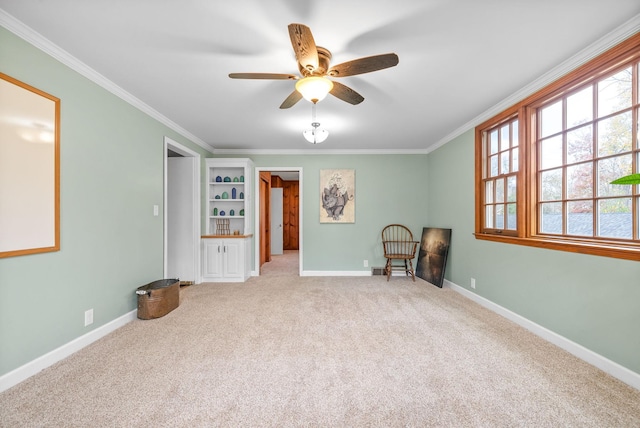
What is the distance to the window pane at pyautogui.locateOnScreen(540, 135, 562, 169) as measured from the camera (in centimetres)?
242

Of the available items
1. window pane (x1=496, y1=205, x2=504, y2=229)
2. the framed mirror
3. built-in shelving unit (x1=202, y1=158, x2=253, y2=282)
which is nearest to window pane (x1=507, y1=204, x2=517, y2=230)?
window pane (x1=496, y1=205, x2=504, y2=229)

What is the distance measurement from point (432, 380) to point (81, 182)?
3162 millimetres

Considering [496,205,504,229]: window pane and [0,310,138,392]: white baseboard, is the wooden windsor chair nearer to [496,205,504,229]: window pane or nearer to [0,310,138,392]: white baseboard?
[496,205,504,229]: window pane

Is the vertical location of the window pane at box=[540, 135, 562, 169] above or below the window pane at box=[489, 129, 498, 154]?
below

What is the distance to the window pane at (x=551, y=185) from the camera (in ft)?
7.93

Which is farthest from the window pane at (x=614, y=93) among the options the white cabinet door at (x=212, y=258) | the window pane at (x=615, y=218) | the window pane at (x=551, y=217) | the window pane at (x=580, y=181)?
the white cabinet door at (x=212, y=258)

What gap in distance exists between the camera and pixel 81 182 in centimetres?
224

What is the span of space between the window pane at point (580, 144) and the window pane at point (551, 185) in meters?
0.17

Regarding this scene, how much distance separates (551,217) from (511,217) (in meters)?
0.49

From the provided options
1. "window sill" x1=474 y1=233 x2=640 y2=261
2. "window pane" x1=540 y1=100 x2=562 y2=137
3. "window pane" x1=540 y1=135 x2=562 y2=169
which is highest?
"window pane" x1=540 y1=100 x2=562 y2=137

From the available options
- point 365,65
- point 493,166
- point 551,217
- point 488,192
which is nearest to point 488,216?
point 488,192

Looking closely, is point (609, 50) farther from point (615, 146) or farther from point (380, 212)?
point (380, 212)

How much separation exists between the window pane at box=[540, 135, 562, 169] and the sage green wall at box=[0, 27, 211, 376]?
4.24m

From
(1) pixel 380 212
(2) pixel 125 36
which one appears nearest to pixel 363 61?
(2) pixel 125 36
